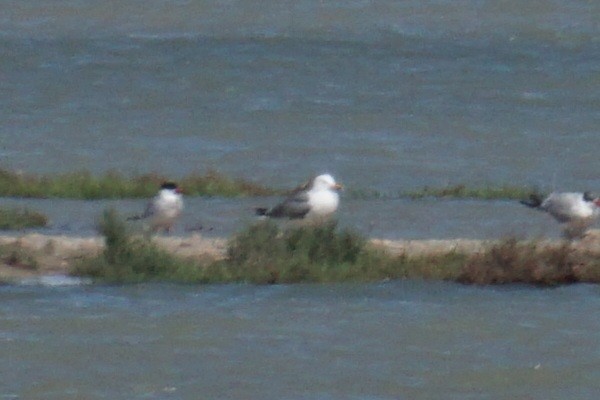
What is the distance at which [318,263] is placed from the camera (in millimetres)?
17547

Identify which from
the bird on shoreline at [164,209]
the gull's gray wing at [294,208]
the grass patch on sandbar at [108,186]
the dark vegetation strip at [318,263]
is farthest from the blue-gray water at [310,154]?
the gull's gray wing at [294,208]

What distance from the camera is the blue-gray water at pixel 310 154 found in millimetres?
14469

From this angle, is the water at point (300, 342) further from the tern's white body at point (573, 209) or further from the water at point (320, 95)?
the water at point (320, 95)

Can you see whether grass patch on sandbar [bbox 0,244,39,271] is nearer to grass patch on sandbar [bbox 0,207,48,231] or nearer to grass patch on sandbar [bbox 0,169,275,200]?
grass patch on sandbar [bbox 0,207,48,231]

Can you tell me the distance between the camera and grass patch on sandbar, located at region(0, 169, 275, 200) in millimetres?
24984

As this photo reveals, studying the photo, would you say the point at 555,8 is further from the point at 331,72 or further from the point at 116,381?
the point at 116,381

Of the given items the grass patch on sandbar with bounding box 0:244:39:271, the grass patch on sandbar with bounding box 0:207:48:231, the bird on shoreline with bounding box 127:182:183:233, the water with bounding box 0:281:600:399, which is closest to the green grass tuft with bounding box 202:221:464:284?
the water with bounding box 0:281:600:399

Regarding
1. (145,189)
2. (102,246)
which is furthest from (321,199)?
(145,189)

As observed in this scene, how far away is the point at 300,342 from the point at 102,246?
11.0 feet

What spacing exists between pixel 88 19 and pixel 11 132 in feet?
63.7

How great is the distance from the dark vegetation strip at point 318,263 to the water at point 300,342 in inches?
5.7

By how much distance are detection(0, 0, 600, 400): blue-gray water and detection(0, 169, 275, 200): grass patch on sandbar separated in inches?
18.9

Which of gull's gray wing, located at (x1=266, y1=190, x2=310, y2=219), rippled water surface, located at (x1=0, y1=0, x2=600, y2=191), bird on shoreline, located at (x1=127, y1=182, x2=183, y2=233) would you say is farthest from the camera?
rippled water surface, located at (x1=0, y1=0, x2=600, y2=191)

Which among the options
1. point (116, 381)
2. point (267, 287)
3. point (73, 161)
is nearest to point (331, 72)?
point (73, 161)
